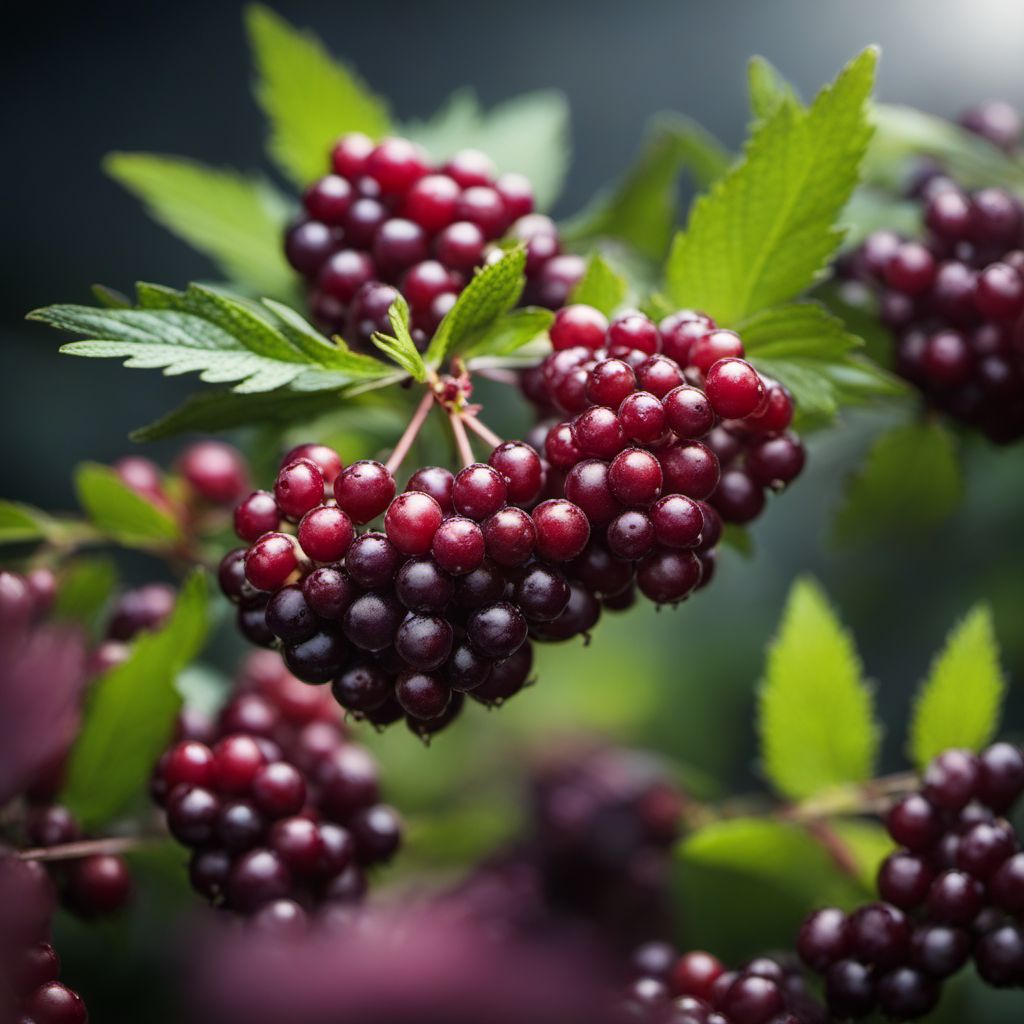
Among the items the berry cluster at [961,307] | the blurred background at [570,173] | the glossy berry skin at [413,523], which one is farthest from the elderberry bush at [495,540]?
the blurred background at [570,173]

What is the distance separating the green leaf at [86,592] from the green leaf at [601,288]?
1.13 ft

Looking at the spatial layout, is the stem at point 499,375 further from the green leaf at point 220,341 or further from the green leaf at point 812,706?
the green leaf at point 812,706

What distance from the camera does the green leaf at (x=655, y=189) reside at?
82 centimetres

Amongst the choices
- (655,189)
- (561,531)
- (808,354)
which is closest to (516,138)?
(655,189)

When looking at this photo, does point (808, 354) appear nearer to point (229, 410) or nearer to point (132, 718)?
point (229, 410)

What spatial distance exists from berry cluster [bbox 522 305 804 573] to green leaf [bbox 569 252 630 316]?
0.03 meters

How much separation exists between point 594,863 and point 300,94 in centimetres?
56

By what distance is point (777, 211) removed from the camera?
0.61 meters

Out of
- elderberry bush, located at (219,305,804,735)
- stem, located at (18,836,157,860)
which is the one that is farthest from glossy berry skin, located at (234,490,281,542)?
stem, located at (18,836,157,860)

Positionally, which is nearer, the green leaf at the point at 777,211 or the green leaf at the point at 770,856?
the green leaf at the point at 777,211

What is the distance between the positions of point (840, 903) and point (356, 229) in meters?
0.46

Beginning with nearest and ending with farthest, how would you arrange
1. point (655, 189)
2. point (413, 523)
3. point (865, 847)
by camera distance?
1. point (413, 523)
2. point (865, 847)
3. point (655, 189)

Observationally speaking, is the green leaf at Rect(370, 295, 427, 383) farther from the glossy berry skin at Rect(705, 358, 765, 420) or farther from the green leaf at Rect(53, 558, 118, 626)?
the green leaf at Rect(53, 558, 118, 626)

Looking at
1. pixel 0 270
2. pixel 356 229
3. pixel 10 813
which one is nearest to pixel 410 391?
pixel 356 229
